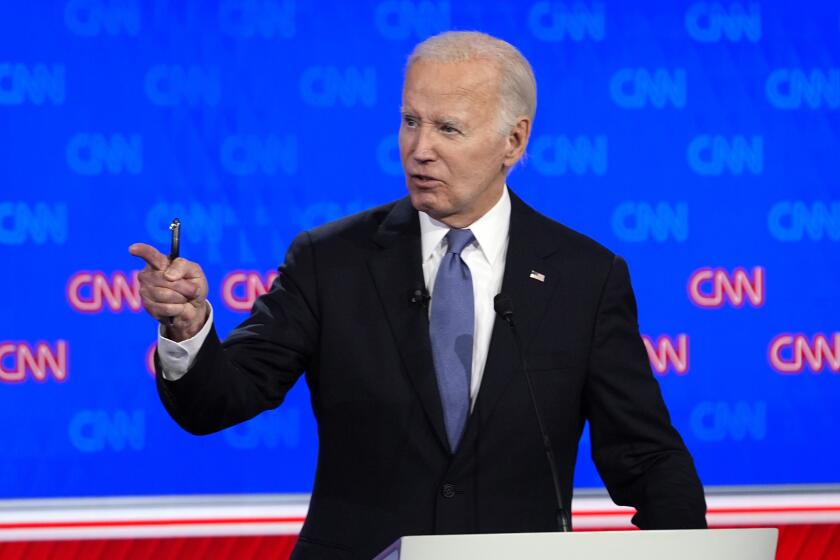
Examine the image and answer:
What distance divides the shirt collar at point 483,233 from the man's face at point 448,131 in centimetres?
6

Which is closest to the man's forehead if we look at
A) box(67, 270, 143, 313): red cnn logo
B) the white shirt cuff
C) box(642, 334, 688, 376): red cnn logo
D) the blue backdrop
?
the white shirt cuff

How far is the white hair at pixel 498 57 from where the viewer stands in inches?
83.0

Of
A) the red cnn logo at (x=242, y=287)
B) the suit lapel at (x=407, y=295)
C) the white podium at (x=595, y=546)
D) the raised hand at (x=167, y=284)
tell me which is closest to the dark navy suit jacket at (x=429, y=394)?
the suit lapel at (x=407, y=295)

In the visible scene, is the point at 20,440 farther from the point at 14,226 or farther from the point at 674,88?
the point at 674,88

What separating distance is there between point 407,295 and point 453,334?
10 cm

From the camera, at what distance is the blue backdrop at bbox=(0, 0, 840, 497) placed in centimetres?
312

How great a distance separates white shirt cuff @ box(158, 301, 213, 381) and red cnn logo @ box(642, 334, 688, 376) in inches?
66.8

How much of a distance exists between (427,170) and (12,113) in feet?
4.64

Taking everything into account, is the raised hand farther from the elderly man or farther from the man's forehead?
the man's forehead

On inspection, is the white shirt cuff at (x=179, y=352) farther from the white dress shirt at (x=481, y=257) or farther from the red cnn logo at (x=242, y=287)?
the red cnn logo at (x=242, y=287)

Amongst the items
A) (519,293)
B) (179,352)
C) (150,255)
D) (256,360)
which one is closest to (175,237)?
(150,255)

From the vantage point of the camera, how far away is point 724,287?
3.35 metres

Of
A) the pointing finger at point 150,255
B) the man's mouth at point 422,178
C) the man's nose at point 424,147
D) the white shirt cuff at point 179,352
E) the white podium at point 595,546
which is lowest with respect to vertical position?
the white podium at point 595,546

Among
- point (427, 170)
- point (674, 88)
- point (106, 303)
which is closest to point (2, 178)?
point (106, 303)
